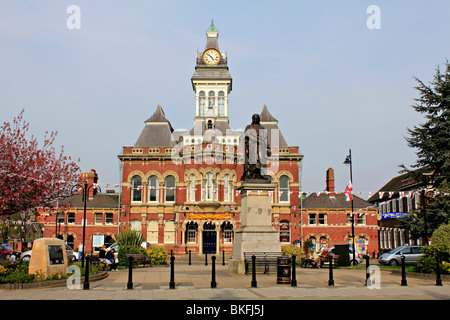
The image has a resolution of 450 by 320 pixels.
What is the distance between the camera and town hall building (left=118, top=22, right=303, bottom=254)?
45.5m

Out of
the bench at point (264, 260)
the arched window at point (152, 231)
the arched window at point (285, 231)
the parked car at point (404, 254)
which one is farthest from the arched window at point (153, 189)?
the bench at point (264, 260)

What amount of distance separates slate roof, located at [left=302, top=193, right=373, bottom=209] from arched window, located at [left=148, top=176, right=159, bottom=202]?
1675 cm

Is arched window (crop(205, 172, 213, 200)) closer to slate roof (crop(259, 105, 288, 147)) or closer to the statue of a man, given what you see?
slate roof (crop(259, 105, 288, 147))

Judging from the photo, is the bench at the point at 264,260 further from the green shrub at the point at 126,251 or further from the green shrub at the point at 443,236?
the green shrub at the point at 126,251

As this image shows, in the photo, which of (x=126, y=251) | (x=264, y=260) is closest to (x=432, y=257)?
(x=264, y=260)

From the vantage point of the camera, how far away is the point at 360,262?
33.4m

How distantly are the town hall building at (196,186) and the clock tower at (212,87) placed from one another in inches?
47.4

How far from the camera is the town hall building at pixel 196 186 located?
45500mm

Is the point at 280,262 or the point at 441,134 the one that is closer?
the point at 280,262
